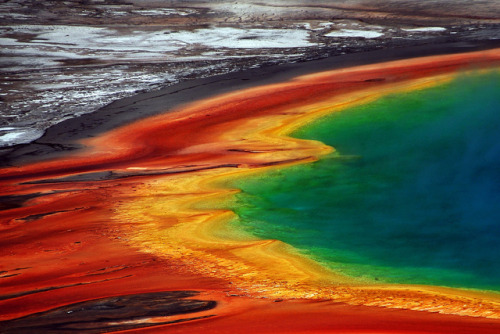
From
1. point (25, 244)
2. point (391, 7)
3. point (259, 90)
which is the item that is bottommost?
point (25, 244)

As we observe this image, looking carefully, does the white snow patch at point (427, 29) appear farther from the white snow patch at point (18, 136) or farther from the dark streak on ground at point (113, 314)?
the dark streak on ground at point (113, 314)

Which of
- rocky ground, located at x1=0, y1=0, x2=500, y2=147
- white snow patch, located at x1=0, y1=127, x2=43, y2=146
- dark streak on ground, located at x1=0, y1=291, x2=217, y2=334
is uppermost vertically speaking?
rocky ground, located at x1=0, y1=0, x2=500, y2=147

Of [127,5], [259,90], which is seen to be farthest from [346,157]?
[127,5]

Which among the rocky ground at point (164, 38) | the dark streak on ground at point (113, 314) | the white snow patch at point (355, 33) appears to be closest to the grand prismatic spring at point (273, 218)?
the dark streak on ground at point (113, 314)

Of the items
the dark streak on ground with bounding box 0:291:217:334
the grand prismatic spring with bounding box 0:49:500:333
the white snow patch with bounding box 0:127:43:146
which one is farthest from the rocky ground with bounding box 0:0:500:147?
the dark streak on ground with bounding box 0:291:217:334

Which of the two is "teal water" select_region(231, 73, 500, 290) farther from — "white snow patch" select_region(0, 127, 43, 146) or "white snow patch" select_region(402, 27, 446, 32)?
"white snow patch" select_region(402, 27, 446, 32)

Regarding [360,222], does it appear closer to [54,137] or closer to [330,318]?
[330,318]

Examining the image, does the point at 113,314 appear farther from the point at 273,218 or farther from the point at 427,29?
the point at 427,29
